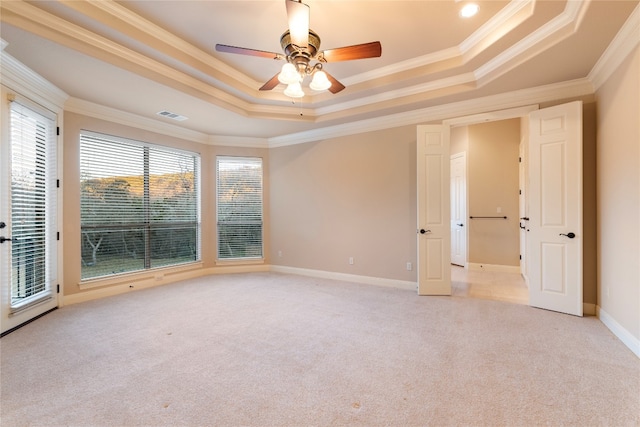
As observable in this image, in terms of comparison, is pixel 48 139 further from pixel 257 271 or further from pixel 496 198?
pixel 496 198

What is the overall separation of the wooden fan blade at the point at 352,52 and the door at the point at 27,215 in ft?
10.9

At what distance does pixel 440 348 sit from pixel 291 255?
3.66 m

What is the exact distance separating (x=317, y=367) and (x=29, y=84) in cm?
419

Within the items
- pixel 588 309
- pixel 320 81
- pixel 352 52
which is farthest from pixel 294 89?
pixel 588 309

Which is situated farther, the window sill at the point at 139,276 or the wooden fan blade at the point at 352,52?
the window sill at the point at 139,276

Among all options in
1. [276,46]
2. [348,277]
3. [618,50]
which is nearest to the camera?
[618,50]

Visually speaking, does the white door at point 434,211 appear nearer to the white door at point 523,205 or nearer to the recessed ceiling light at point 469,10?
the recessed ceiling light at point 469,10

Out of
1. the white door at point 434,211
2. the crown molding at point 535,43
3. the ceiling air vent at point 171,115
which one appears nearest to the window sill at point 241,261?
the ceiling air vent at point 171,115

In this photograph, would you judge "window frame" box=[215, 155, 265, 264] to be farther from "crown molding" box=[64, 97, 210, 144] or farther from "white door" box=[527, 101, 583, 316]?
"white door" box=[527, 101, 583, 316]

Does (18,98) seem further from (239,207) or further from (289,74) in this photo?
(239,207)

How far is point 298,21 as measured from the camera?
2025 mm

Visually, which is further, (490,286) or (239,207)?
(239,207)

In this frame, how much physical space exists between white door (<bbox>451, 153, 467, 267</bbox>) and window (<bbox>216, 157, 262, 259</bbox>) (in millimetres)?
4325

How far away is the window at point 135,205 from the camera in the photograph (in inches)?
165
